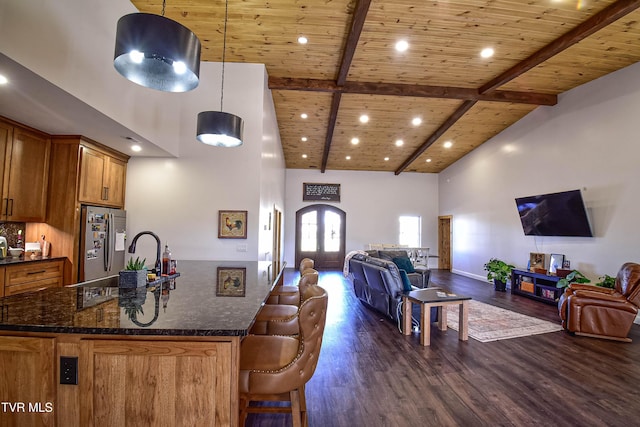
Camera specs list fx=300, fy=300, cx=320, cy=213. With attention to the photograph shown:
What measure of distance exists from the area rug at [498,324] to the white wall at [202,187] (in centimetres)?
331

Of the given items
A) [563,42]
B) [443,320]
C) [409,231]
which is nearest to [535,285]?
[443,320]

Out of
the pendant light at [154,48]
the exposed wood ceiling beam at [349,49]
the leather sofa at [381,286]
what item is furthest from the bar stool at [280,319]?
the exposed wood ceiling beam at [349,49]

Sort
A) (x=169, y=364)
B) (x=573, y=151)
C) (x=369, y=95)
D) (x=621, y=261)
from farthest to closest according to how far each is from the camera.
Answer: (x=369, y=95)
(x=573, y=151)
(x=621, y=261)
(x=169, y=364)

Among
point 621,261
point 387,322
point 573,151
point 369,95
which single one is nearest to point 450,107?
point 369,95

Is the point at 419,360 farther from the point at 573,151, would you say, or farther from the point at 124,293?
the point at 573,151

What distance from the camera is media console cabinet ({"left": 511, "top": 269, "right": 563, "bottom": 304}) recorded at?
544 centimetres

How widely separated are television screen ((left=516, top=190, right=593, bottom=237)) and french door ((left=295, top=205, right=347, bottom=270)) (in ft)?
17.5

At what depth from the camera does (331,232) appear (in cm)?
1025

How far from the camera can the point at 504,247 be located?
7.21m

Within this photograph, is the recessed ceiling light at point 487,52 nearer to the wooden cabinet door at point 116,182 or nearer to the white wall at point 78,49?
the white wall at point 78,49

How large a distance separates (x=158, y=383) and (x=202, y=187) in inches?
159

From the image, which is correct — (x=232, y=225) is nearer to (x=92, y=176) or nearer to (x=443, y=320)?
(x=92, y=176)

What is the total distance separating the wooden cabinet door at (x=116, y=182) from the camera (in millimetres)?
4566

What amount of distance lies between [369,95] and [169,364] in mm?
6024
